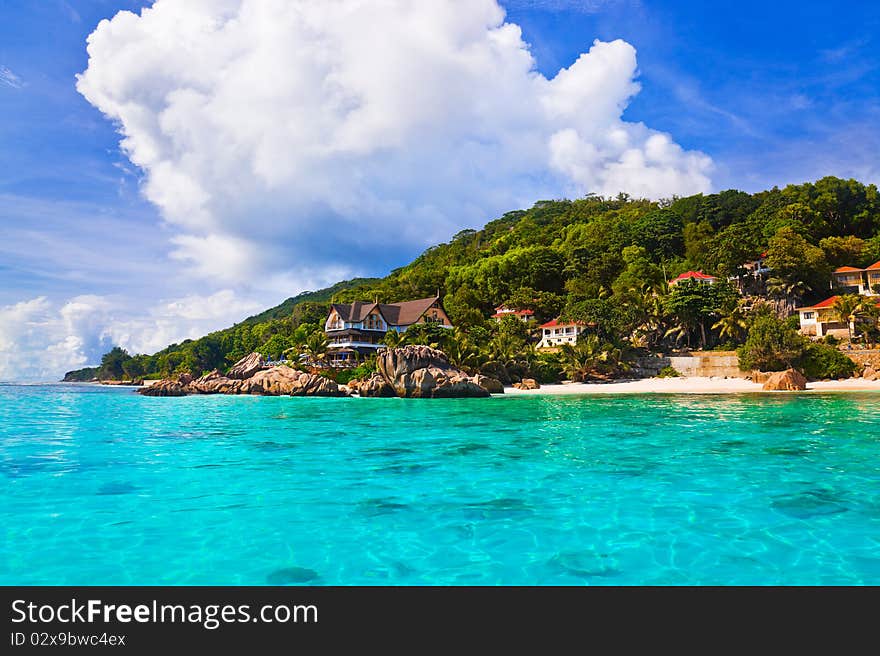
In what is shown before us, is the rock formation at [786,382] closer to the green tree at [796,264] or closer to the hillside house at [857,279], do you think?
the green tree at [796,264]

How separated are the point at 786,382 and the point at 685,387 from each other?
23.6 ft

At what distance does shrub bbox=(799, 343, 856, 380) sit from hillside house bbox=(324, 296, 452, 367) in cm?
3619

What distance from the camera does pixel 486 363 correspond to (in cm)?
4878

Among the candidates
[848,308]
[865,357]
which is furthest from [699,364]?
[848,308]

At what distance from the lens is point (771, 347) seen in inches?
1756

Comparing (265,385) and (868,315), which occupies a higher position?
(868,315)

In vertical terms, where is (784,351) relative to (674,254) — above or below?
below

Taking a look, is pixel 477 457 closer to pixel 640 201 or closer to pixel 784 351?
pixel 784 351

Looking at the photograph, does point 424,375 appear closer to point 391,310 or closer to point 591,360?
point 591,360

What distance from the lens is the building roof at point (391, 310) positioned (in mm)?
69062

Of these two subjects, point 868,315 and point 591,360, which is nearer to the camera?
point 591,360

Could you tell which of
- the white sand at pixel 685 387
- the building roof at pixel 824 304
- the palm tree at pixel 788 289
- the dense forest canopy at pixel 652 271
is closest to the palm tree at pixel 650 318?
the dense forest canopy at pixel 652 271
